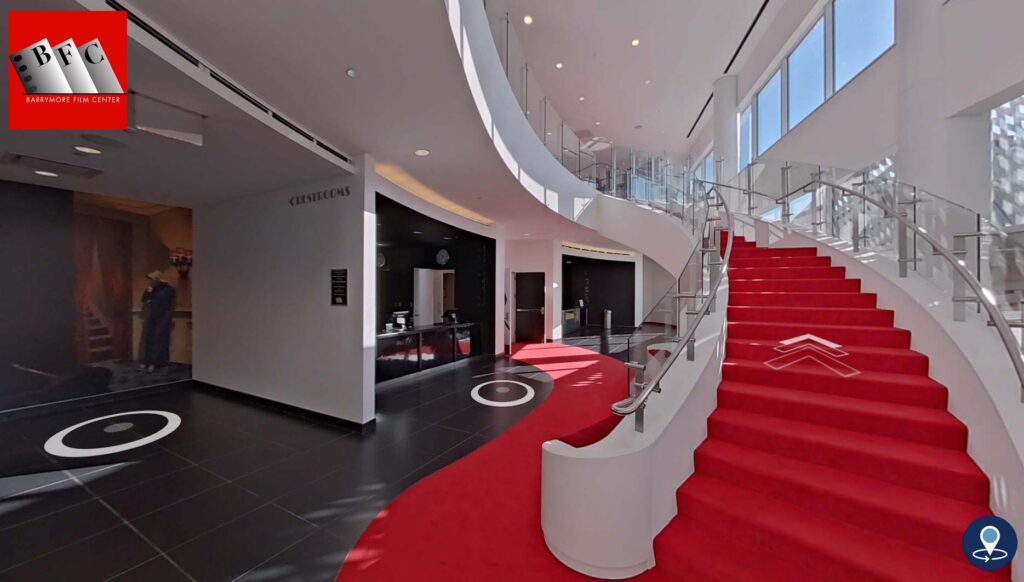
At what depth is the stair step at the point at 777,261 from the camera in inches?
171

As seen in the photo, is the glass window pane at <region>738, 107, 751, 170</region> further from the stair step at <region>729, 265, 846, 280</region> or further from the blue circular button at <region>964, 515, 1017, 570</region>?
the blue circular button at <region>964, 515, 1017, 570</region>

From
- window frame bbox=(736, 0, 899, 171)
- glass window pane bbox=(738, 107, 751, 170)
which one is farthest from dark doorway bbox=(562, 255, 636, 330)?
window frame bbox=(736, 0, 899, 171)

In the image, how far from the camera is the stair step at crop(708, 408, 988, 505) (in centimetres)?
183

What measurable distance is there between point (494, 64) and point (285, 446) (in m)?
4.82

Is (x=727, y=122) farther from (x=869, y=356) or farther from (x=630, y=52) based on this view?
(x=869, y=356)

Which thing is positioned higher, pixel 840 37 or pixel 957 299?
pixel 840 37

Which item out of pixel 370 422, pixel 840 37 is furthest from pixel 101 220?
pixel 840 37

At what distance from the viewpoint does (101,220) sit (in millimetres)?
5535

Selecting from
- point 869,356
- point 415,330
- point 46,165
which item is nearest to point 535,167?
point 415,330

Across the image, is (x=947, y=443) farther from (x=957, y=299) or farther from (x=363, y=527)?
(x=363, y=527)

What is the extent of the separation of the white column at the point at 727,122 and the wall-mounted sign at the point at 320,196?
9.83 metres

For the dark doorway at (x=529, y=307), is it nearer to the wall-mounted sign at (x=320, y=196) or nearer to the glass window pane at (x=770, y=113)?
the glass window pane at (x=770, y=113)

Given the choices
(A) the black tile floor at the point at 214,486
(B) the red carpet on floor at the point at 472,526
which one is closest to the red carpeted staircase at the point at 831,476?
(B) the red carpet on floor at the point at 472,526

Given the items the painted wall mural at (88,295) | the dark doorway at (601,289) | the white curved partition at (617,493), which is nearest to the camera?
the white curved partition at (617,493)
